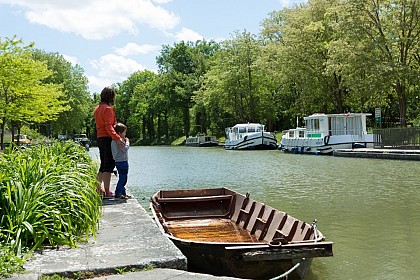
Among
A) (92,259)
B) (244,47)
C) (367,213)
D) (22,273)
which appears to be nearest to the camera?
(22,273)

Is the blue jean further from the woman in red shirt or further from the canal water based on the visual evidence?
the canal water

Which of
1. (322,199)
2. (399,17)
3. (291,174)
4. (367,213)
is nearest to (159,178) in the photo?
(291,174)

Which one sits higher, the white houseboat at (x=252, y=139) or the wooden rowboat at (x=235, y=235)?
the white houseboat at (x=252, y=139)

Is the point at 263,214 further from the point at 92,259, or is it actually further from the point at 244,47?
the point at 244,47

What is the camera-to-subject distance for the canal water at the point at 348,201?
8461 millimetres

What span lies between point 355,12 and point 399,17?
124 inches

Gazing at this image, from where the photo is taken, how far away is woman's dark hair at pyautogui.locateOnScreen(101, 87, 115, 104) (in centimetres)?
862

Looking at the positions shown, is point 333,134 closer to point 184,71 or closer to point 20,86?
point 20,86

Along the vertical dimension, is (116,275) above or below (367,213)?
above

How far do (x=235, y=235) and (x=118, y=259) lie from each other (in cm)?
509

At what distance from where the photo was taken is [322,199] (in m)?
16.0

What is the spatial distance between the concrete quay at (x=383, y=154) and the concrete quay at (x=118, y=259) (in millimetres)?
26647

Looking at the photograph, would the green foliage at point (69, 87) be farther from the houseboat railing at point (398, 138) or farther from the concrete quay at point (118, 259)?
the concrete quay at point (118, 259)

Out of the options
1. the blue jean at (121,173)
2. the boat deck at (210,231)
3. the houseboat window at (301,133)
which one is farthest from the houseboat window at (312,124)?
the blue jean at (121,173)
